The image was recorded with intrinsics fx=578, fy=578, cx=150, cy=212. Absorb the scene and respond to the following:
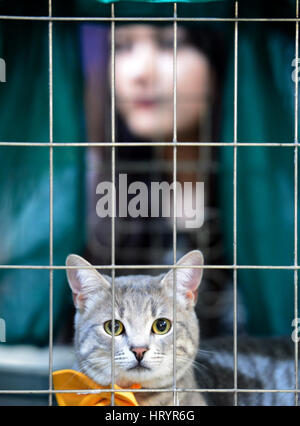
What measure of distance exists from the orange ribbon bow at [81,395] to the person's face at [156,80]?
1615 mm

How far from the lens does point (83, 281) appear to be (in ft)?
6.14

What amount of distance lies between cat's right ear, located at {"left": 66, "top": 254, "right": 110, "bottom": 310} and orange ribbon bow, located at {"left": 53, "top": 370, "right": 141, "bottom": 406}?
22 cm

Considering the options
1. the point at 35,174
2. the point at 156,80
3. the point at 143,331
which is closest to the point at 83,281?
the point at 143,331

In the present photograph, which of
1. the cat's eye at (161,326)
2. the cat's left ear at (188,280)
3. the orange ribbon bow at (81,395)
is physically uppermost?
the cat's left ear at (188,280)

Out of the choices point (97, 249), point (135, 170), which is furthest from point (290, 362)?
point (135, 170)

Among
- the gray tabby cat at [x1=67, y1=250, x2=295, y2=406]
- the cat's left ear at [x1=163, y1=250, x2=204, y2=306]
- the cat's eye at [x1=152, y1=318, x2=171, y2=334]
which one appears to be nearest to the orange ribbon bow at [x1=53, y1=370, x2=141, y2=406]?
the gray tabby cat at [x1=67, y1=250, x2=295, y2=406]

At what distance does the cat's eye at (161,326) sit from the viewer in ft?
6.06

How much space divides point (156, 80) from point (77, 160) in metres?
0.79

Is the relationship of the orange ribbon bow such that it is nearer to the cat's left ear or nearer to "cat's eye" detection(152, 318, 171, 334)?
"cat's eye" detection(152, 318, 171, 334)

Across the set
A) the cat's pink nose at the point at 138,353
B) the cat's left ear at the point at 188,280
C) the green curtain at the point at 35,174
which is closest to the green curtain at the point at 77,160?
the green curtain at the point at 35,174

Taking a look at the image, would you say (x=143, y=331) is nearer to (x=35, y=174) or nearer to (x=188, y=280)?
(x=188, y=280)

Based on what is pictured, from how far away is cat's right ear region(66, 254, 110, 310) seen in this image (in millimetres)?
1837

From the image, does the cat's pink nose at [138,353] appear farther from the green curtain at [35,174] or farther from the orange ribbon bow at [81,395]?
the green curtain at [35,174]
